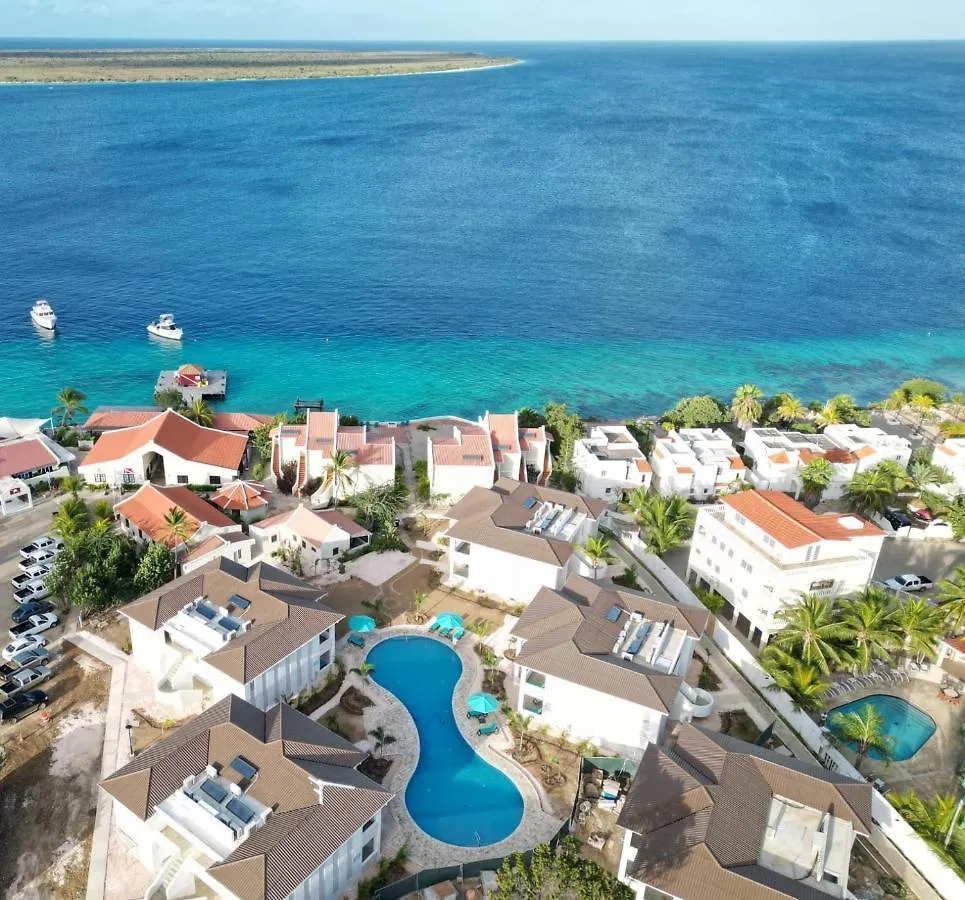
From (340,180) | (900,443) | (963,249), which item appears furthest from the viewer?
(340,180)

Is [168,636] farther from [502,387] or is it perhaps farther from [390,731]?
[502,387]

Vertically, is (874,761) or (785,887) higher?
(785,887)

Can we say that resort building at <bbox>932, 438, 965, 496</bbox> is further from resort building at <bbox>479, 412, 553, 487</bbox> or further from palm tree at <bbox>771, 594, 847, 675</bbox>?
resort building at <bbox>479, 412, 553, 487</bbox>

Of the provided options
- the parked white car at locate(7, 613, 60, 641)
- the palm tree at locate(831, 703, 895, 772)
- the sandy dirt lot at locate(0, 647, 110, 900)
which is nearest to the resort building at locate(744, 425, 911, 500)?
the palm tree at locate(831, 703, 895, 772)

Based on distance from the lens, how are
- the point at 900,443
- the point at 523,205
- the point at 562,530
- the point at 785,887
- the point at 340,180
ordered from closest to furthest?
the point at 785,887, the point at 562,530, the point at 900,443, the point at 523,205, the point at 340,180

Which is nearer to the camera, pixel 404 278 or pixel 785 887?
pixel 785 887

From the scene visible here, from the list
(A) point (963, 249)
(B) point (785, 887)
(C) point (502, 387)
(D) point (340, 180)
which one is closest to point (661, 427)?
(C) point (502, 387)

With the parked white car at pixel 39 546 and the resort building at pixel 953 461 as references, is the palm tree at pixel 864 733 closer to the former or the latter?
the resort building at pixel 953 461
